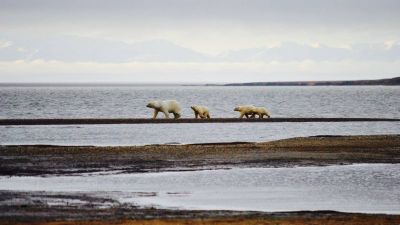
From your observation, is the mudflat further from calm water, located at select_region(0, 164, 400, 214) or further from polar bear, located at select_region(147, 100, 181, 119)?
polar bear, located at select_region(147, 100, 181, 119)

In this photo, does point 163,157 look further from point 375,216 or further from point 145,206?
point 375,216

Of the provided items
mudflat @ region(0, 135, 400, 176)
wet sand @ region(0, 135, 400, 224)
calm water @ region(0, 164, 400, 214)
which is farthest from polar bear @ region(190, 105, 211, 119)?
calm water @ region(0, 164, 400, 214)

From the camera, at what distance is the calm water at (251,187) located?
1955 cm

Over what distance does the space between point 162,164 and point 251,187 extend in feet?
19.4

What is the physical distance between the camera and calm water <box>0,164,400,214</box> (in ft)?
64.1

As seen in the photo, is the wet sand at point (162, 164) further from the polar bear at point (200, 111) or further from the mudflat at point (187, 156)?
the polar bear at point (200, 111)

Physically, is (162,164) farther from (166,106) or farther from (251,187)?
(166,106)

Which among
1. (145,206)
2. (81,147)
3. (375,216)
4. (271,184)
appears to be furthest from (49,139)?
(375,216)

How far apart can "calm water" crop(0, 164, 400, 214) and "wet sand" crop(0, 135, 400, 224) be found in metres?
1.03

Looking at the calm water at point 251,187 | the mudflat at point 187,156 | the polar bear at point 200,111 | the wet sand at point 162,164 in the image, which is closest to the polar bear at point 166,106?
the polar bear at point 200,111

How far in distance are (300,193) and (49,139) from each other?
21.2 meters

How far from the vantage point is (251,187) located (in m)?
22.5

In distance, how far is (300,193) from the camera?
2152cm

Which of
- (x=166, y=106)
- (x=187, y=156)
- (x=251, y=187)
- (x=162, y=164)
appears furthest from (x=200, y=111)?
(x=251, y=187)
